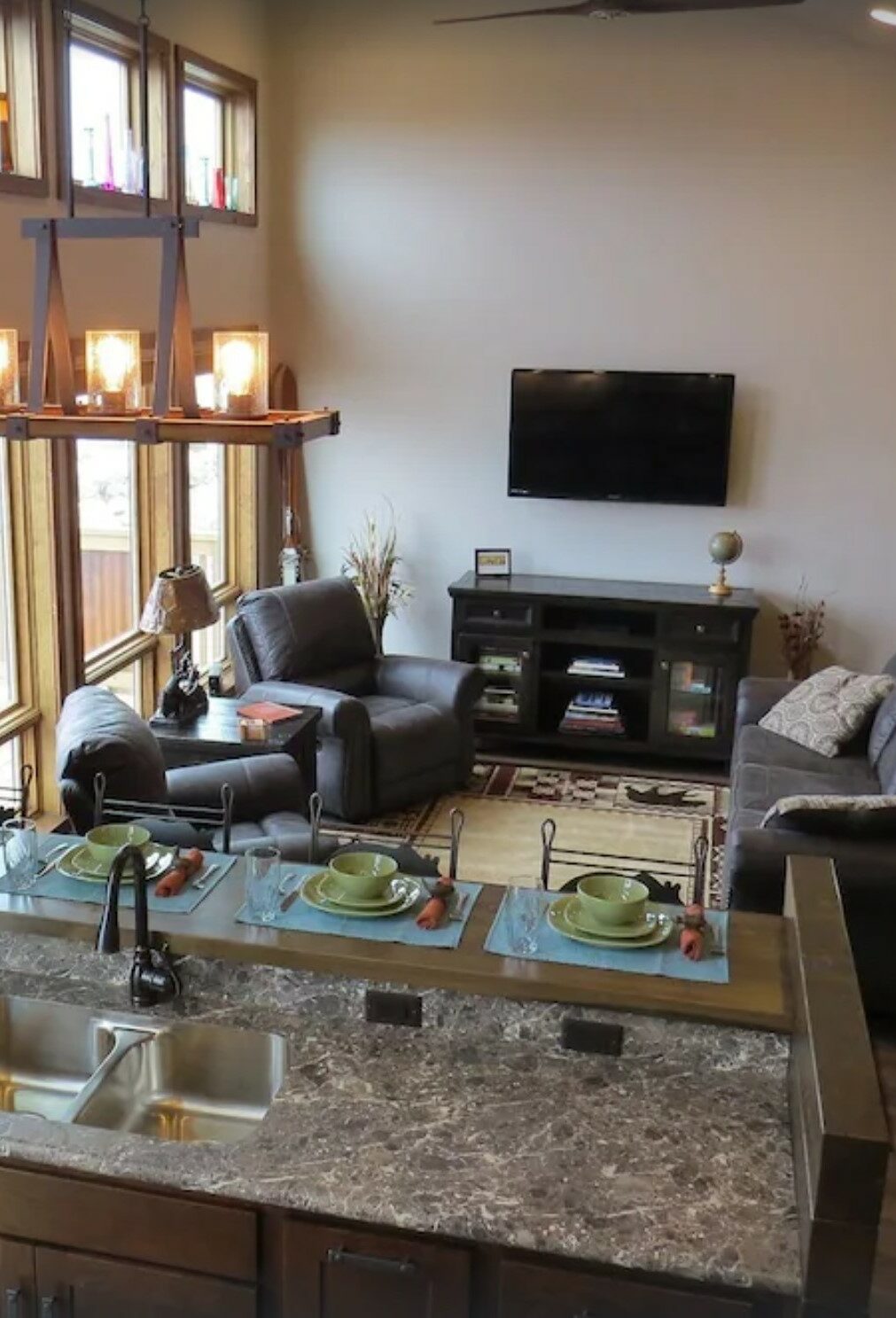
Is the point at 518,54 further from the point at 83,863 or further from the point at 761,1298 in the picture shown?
the point at 761,1298

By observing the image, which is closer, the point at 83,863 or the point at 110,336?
the point at 83,863

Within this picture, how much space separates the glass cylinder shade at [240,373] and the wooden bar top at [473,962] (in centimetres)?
109

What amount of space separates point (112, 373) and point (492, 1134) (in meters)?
1.91

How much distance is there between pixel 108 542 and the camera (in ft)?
19.6

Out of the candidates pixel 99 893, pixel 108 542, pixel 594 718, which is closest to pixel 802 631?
pixel 594 718

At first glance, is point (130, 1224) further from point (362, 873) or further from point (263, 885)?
point (362, 873)

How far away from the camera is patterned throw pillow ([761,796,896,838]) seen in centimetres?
402

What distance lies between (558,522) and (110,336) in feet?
14.3

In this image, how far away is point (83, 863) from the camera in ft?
9.00

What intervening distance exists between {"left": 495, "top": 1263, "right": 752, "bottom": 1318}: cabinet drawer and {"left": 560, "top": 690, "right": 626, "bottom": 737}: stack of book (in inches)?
194

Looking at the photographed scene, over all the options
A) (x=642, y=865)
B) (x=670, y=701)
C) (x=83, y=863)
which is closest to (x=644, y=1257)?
(x=83, y=863)

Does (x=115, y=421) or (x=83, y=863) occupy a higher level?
(x=115, y=421)

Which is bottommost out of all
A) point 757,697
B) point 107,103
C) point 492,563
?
point 757,697

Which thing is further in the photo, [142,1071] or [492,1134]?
[142,1071]
